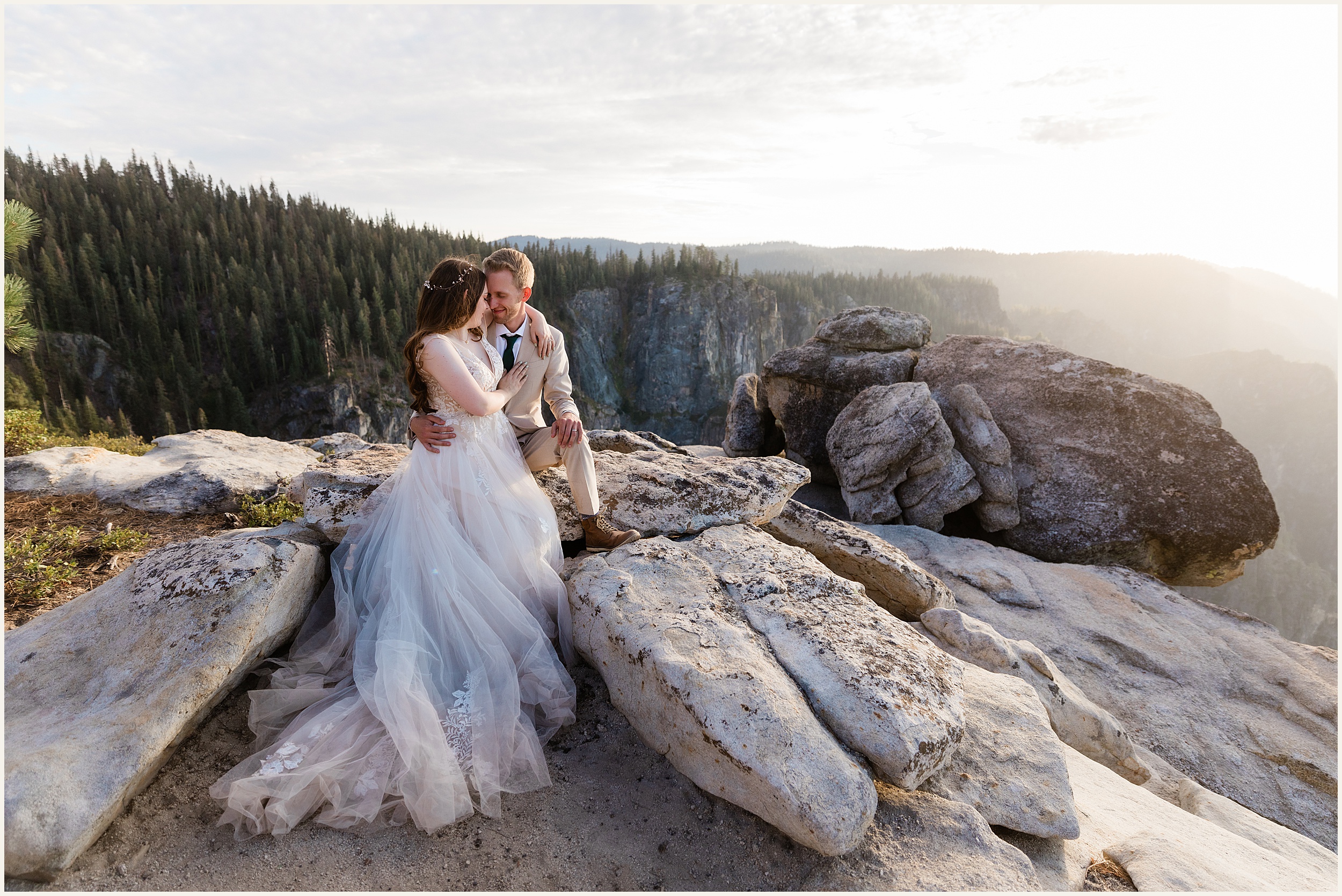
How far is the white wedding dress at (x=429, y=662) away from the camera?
3.08 meters

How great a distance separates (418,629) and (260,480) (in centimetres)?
474

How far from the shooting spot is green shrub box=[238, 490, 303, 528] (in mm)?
6168

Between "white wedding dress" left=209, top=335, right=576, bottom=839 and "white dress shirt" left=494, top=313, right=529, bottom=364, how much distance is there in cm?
33

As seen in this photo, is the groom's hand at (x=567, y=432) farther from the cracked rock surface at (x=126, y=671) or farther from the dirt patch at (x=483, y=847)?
the dirt patch at (x=483, y=847)

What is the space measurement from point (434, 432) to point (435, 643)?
163 centimetres

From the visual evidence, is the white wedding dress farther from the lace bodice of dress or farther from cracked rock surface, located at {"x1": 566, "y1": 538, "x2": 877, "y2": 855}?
cracked rock surface, located at {"x1": 566, "y1": 538, "x2": 877, "y2": 855}

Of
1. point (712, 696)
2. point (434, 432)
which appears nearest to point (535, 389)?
point (434, 432)

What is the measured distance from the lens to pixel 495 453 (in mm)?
4832

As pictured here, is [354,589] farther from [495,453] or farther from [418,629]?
[495,453]

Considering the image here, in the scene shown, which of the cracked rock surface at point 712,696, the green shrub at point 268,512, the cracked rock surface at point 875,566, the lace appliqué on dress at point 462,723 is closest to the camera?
the cracked rock surface at point 712,696

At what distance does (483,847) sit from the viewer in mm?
2982

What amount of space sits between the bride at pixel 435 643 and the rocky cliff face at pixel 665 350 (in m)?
86.9

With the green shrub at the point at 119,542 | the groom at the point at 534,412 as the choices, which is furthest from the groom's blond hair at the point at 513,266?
the green shrub at the point at 119,542

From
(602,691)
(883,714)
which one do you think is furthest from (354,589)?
(883,714)
